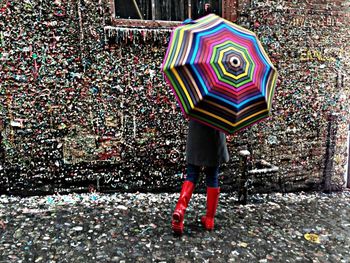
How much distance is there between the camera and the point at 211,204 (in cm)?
284

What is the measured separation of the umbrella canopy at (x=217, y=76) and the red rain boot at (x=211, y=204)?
78 centimetres

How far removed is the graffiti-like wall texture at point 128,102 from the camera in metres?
3.12

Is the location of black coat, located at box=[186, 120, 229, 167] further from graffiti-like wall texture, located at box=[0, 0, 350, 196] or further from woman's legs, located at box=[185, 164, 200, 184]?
graffiti-like wall texture, located at box=[0, 0, 350, 196]

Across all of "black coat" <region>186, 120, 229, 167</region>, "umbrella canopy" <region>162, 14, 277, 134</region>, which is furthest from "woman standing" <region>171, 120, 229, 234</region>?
"umbrella canopy" <region>162, 14, 277, 134</region>

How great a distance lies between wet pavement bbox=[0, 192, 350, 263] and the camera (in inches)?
97.1

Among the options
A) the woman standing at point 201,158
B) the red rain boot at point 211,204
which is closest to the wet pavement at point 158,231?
the red rain boot at point 211,204

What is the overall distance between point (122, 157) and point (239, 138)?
4.51ft

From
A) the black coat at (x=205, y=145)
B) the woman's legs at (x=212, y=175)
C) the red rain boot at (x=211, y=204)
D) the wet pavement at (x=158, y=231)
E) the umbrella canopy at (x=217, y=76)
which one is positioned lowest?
the wet pavement at (x=158, y=231)

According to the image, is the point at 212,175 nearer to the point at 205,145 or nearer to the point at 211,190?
the point at 211,190

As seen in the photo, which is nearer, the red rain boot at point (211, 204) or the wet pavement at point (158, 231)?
the wet pavement at point (158, 231)

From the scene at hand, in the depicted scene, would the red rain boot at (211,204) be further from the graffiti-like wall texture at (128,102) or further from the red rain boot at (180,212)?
the graffiti-like wall texture at (128,102)

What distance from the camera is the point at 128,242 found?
2604mm

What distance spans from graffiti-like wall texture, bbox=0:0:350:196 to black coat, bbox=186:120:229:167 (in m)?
0.85

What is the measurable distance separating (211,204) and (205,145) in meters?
0.56
